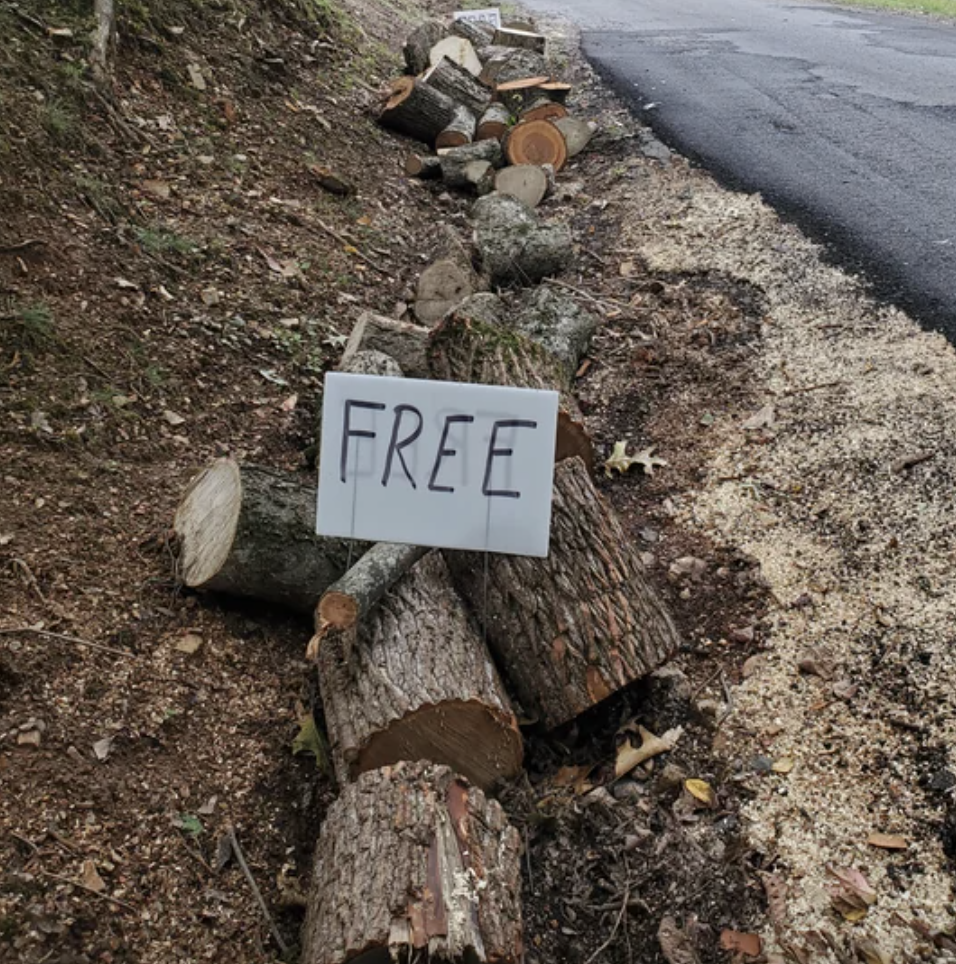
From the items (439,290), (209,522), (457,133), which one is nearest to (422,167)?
(457,133)

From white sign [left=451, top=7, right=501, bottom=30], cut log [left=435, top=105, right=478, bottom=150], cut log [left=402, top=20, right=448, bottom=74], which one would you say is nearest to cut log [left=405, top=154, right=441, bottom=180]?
cut log [left=435, top=105, right=478, bottom=150]

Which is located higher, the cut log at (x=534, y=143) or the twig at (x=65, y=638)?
the cut log at (x=534, y=143)

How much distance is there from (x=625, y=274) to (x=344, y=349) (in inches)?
76.0

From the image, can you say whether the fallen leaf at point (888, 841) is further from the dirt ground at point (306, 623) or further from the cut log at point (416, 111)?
the cut log at point (416, 111)

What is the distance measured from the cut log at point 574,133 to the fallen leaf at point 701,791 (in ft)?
19.1

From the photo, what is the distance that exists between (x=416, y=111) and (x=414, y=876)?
6.27m

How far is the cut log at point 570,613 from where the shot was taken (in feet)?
8.68

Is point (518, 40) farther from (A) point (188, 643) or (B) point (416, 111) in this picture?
(A) point (188, 643)

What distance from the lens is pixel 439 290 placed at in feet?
16.1

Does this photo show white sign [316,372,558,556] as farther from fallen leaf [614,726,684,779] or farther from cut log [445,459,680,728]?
fallen leaf [614,726,684,779]

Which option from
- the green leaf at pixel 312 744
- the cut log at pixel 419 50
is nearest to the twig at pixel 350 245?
the green leaf at pixel 312 744

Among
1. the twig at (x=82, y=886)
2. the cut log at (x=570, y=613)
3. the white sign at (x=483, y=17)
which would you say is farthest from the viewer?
the white sign at (x=483, y=17)

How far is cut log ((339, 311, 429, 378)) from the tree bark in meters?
1.44

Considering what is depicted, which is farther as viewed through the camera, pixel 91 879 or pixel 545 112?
pixel 545 112
